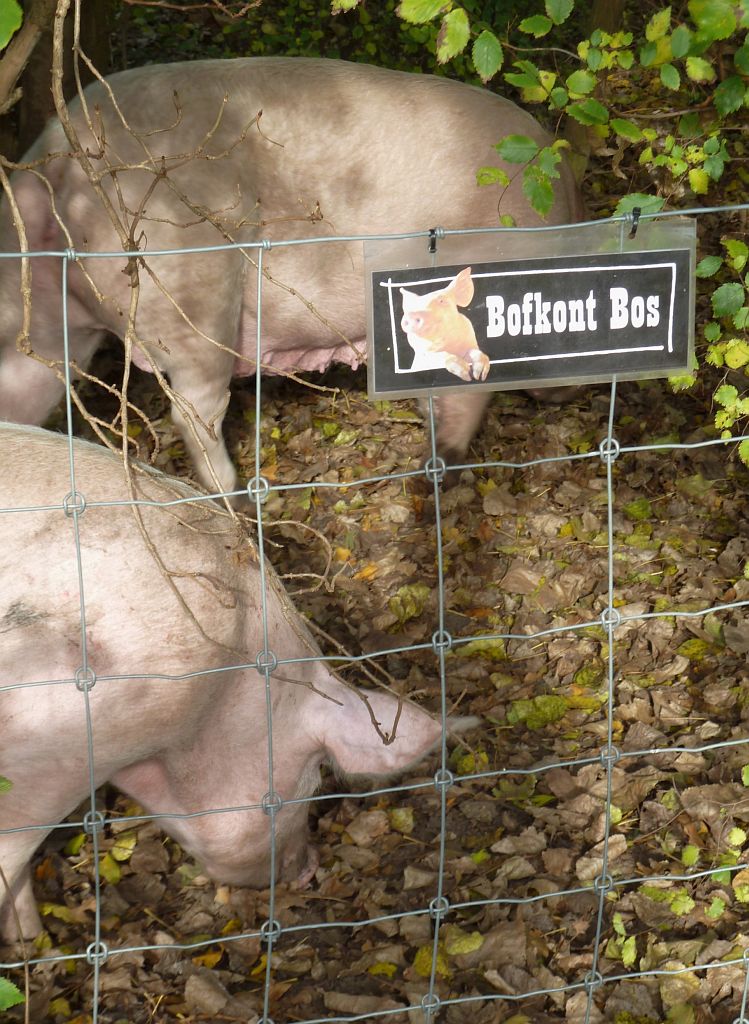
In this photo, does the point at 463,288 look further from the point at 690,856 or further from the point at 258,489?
the point at 690,856

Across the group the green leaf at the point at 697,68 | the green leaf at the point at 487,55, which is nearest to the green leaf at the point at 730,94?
the green leaf at the point at 697,68

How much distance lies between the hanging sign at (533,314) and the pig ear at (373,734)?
947 millimetres

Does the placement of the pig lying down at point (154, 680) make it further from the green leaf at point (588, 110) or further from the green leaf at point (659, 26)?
the green leaf at point (659, 26)

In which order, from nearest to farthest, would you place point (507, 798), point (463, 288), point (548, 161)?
1. point (463, 288)
2. point (548, 161)
3. point (507, 798)

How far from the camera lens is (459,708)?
12.0 ft

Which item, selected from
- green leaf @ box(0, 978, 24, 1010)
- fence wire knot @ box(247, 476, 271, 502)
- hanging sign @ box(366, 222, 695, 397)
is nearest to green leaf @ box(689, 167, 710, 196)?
hanging sign @ box(366, 222, 695, 397)

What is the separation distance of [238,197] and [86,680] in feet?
7.44

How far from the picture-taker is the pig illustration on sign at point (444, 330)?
194 centimetres

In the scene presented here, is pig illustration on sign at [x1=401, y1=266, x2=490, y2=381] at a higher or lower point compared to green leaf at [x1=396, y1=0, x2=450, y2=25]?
lower

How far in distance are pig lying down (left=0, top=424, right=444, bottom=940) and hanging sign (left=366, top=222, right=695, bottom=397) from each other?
27.6 inches

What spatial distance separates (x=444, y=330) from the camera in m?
1.96

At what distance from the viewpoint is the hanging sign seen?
6.35 feet

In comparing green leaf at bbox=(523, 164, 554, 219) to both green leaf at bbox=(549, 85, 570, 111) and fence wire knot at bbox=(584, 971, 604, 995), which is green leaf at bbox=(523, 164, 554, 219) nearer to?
green leaf at bbox=(549, 85, 570, 111)

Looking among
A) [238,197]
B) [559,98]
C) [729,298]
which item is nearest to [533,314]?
[559,98]
